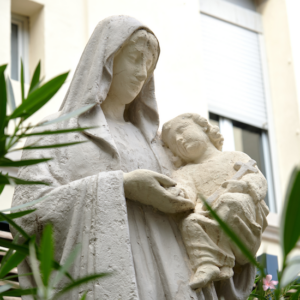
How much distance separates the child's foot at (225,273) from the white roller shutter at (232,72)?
6041mm

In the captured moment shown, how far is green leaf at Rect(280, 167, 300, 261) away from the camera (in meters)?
1.77

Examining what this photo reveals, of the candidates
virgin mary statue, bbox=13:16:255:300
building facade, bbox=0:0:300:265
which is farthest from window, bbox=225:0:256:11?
virgin mary statue, bbox=13:16:255:300

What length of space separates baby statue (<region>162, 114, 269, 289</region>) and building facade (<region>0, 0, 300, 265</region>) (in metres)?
3.90

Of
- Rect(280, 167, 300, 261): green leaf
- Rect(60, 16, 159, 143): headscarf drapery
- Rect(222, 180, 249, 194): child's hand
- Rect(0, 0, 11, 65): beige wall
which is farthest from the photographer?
Rect(0, 0, 11, 65): beige wall

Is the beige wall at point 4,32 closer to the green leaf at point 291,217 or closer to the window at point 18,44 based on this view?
the window at point 18,44

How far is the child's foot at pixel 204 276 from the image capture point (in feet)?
10.3

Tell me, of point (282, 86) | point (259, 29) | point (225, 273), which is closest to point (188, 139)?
point (225, 273)

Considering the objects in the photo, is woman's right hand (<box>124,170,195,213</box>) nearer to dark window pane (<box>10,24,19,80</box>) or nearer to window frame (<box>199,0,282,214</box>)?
dark window pane (<box>10,24,19,80</box>)

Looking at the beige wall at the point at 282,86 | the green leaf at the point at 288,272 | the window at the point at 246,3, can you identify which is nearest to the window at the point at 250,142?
the beige wall at the point at 282,86

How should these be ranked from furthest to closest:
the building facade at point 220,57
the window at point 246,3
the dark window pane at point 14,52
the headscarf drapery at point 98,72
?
the window at point 246,3, the building facade at point 220,57, the dark window pane at point 14,52, the headscarf drapery at point 98,72

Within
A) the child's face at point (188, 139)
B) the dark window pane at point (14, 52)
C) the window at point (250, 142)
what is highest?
the dark window pane at point (14, 52)

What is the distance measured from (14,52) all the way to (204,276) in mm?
4925

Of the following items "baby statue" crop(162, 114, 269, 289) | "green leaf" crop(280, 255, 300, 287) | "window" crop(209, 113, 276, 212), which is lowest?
"green leaf" crop(280, 255, 300, 287)

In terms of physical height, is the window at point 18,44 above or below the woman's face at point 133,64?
above
